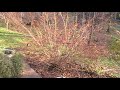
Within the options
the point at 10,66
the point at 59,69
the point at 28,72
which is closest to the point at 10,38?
the point at 10,66

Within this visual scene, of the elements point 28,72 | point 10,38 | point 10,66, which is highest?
point 10,38

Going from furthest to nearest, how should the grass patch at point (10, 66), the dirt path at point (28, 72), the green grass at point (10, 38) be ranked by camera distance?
the green grass at point (10, 38) < the dirt path at point (28, 72) < the grass patch at point (10, 66)

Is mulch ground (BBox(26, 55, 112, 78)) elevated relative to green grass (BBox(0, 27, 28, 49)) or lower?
lower

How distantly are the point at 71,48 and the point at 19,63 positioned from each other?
1.36 meters

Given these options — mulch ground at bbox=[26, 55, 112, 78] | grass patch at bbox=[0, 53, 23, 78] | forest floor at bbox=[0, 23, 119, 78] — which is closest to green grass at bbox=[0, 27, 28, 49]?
forest floor at bbox=[0, 23, 119, 78]

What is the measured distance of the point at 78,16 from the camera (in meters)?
8.63

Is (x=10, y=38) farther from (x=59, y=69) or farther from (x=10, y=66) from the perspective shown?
(x=59, y=69)

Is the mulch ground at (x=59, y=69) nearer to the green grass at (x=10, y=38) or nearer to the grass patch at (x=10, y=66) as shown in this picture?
the grass patch at (x=10, y=66)

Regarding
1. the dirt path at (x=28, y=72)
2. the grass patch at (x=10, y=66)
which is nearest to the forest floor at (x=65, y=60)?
the dirt path at (x=28, y=72)

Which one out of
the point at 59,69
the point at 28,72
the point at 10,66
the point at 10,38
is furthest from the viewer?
the point at 59,69

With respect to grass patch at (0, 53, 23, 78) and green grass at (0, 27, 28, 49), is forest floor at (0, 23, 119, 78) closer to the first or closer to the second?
green grass at (0, 27, 28, 49)

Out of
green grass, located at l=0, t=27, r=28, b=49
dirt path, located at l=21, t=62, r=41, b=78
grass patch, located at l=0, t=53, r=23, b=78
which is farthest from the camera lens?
green grass, located at l=0, t=27, r=28, b=49
